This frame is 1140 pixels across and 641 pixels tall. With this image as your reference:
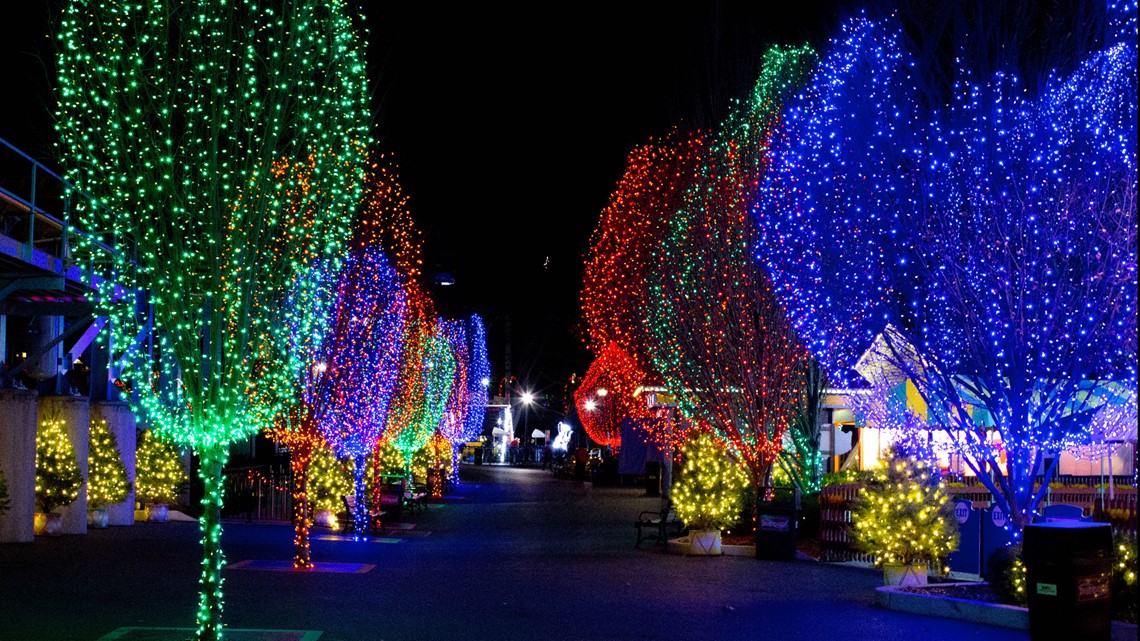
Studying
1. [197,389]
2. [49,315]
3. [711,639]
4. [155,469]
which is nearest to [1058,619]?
[711,639]

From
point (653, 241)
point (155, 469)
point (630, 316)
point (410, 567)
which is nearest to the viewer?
point (410, 567)

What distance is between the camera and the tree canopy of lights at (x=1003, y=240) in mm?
16094

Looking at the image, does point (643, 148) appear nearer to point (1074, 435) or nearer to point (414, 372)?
point (414, 372)

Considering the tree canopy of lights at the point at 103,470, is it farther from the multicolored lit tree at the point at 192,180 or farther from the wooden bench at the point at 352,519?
the multicolored lit tree at the point at 192,180

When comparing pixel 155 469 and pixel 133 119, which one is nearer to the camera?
pixel 133 119

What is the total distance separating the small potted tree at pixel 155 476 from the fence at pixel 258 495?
205 centimetres

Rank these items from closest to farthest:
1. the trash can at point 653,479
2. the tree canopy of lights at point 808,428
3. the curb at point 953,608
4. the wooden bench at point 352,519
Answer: the curb at point 953,608 → the wooden bench at point 352,519 → the tree canopy of lights at point 808,428 → the trash can at point 653,479

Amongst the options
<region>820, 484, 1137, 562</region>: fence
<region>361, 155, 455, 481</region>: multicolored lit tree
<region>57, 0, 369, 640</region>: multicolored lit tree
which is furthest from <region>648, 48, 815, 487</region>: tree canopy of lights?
<region>57, 0, 369, 640</region>: multicolored lit tree

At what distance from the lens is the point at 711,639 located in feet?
42.7

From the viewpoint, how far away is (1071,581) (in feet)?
41.2

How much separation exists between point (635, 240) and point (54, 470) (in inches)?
643

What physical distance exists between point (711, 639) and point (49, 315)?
17.6 m

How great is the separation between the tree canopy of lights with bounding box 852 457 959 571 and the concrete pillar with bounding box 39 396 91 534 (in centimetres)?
1526

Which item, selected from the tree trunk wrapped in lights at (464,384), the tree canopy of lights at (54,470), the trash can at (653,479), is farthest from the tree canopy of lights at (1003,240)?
the tree trunk wrapped in lights at (464,384)
